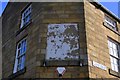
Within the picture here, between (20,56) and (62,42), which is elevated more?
(62,42)

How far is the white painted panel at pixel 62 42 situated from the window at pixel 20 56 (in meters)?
1.84

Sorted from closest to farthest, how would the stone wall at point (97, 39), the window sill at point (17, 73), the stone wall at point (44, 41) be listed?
the stone wall at point (44, 41) → the stone wall at point (97, 39) → the window sill at point (17, 73)

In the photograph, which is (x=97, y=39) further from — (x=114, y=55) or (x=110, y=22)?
(x=110, y=22)

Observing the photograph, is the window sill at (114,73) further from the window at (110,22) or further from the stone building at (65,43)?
the window at (110,22)

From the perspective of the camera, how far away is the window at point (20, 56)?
10411 millimetres

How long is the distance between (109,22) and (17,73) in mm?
5637

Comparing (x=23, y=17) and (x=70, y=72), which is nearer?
(x=70, y=72)

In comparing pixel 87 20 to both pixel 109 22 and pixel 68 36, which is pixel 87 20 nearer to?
pixel 68 36

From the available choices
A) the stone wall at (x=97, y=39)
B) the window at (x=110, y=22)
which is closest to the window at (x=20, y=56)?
the stone wall at (x=97, y=39)

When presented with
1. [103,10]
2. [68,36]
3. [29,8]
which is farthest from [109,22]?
[29,8]

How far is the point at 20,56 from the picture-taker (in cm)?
1066

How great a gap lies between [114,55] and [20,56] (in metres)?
4.69

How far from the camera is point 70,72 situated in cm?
848

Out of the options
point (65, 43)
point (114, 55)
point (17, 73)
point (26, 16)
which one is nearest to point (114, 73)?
point (114, 55)
